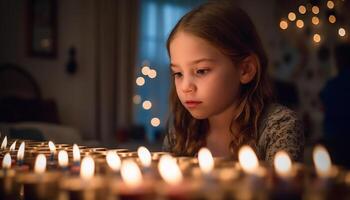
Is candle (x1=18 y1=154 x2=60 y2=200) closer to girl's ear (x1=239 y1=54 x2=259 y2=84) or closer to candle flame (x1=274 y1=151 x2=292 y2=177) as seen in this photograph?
candle flame (x1=274 y1=151 x2=292 y2=177)

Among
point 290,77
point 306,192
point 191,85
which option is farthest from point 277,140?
point 290,77

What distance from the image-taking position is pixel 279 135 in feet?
5.13

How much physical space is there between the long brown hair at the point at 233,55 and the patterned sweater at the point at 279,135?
0.16 feet

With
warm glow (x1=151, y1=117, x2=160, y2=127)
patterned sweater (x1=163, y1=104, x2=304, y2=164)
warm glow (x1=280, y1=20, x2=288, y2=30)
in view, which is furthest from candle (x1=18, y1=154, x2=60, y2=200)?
warm glow (x1=280, y1=20, x2=288, y2=30)

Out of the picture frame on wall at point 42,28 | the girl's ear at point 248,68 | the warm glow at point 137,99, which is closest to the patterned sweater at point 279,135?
the girl's ear at point 248,68

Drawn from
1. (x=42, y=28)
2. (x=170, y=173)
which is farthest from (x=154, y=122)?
(x=170, y=173)

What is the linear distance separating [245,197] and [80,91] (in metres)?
6.51

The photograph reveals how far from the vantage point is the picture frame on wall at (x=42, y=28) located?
21.0ft

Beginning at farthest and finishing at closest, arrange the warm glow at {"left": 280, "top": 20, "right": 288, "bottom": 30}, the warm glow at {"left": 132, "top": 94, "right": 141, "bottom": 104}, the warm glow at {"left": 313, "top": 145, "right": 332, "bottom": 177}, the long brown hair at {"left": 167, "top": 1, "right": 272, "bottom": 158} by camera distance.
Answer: the warm glow at {"left": 280, "top": 20, "right": 288, "bottom": 30} → the warm glow at {"left": 132, "top": 94, "right": 141, "bottom": 104} → the long brown hair at {"left": 167, "top": 1, "right": 272, "bottom": 158} → the warm glow at {"left": 313, "top": 145, "right": 332, "bottom": 177}

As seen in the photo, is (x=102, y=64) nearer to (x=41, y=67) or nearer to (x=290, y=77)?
(x=41, y=67)

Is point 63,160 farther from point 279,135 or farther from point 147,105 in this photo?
point 147,105

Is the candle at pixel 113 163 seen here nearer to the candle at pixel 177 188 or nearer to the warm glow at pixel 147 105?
the candle at pixel 177 188

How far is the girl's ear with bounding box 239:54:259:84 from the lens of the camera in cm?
180

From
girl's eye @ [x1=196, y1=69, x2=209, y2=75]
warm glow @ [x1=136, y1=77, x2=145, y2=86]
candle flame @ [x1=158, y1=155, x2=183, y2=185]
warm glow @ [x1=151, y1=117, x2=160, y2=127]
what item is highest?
girl's eye @ [x1=196, y1=69, x2=209, y2=75]
